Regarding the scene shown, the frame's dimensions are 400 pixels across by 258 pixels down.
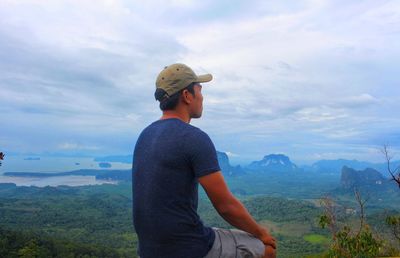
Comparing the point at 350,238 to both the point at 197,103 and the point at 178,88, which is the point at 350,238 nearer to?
the point at 197,103

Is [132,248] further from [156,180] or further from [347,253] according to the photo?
[156,180]

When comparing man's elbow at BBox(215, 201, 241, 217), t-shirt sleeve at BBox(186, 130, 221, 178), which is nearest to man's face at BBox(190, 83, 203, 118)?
t-shirt sleeve at BBox(186, 130, 221, 178)

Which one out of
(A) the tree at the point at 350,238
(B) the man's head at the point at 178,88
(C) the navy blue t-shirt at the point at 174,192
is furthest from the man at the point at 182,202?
(A) the tree at the point at 350,238

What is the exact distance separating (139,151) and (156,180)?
0.68 feet

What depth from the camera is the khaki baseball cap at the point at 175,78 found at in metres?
1.79

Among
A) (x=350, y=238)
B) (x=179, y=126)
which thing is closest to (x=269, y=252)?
(x=179, y=126)

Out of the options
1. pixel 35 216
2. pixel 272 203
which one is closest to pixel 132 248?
pixel 35 216

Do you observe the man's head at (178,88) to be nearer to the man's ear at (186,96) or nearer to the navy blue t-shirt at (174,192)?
the man's ear at (186,96)

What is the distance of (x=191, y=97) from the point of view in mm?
1836

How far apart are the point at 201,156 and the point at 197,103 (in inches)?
14.5

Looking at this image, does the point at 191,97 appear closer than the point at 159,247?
No

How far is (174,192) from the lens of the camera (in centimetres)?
164

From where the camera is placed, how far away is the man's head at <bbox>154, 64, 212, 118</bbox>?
5.87 ft

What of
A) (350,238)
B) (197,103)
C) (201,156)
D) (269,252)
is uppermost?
(197,103)
